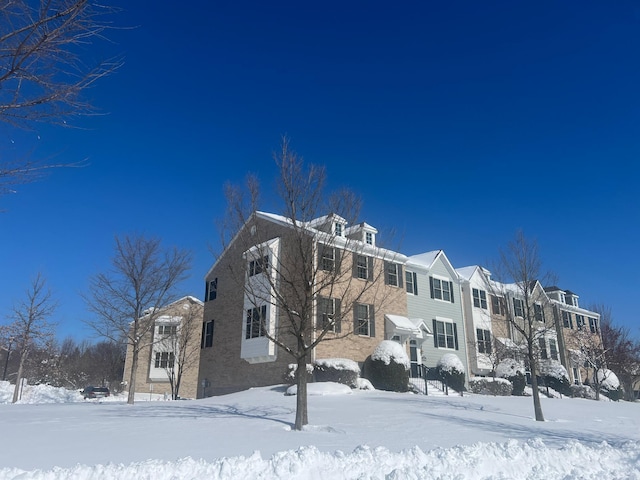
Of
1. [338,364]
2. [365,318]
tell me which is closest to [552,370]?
[365,318]

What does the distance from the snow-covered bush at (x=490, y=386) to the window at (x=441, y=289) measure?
19.0ft

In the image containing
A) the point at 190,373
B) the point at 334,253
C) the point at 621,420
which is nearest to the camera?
the point at 334,253

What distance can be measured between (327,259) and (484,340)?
22622 millimetres

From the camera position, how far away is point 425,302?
30391mm

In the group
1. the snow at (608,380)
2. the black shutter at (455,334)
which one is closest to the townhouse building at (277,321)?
the black shutter at (455,334)

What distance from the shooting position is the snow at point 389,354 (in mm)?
23203

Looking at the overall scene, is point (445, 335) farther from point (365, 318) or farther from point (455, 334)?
point (365, 318)

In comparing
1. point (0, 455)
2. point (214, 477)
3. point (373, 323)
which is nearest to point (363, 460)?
point (214, 477)

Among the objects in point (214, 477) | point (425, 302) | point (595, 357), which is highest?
point (425, 302)

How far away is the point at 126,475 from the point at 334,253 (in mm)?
9488

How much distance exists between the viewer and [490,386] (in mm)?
27594

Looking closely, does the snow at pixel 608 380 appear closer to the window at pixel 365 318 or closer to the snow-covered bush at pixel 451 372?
the snow-covered bush at pixel 451 372

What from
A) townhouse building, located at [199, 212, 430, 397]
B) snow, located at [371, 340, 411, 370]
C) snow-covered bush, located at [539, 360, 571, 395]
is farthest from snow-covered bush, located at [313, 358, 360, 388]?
snow-covered bush, located at [539, 360, 571, 395]

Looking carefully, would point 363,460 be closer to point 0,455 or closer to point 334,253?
point 0,455
